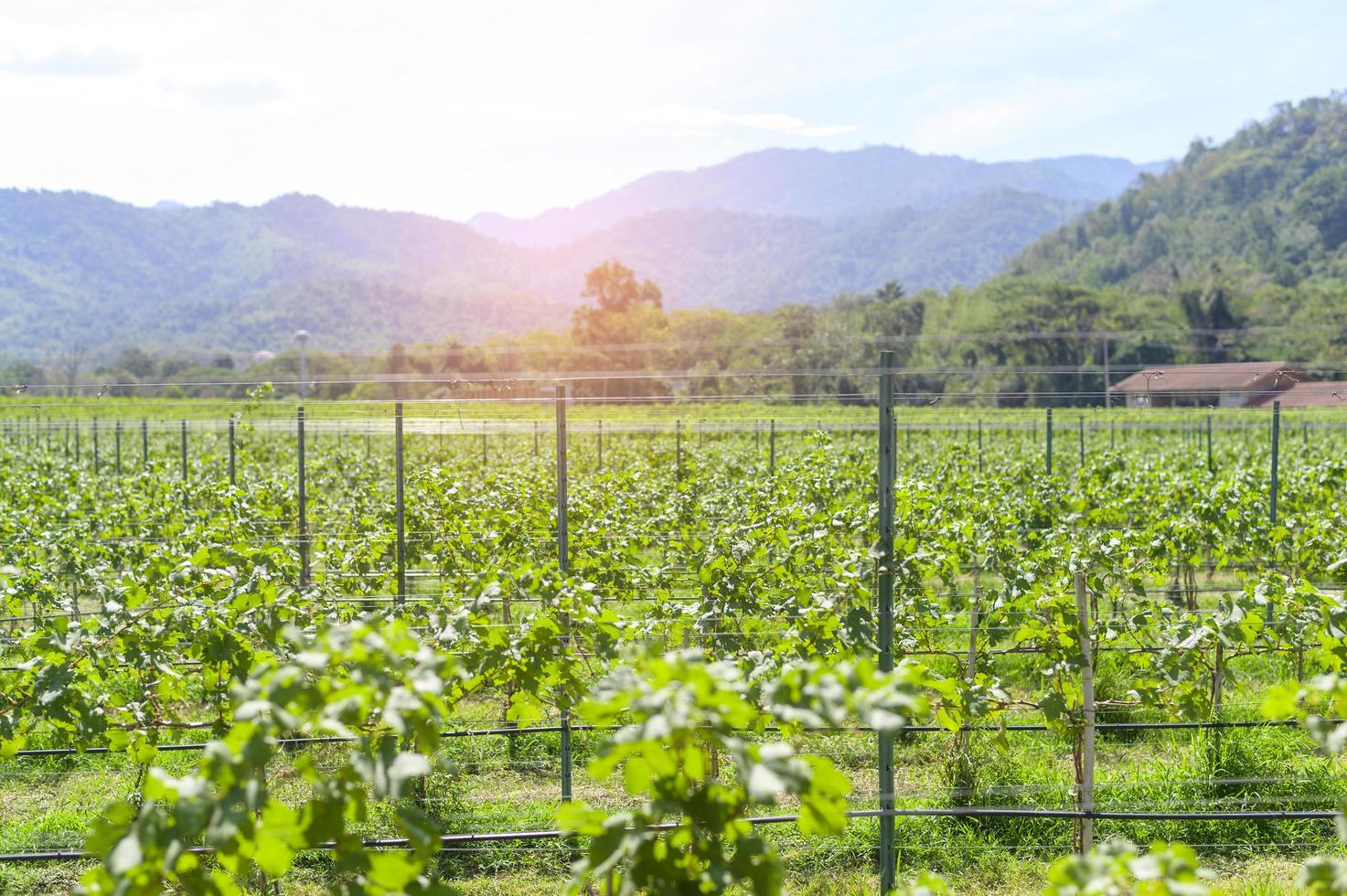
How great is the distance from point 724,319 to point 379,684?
66.7 meters

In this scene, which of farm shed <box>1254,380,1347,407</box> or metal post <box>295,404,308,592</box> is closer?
farm shed <box>1254,380,1347,407</box>

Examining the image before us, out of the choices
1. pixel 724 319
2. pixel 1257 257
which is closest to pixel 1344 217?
pixel 1257 257

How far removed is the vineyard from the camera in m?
2.01

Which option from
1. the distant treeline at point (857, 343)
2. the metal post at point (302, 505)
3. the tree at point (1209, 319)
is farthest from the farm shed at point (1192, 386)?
the tree at point (1209, 319)

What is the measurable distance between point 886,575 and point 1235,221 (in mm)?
101315

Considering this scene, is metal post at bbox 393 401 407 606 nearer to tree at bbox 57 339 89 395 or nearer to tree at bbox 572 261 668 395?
tree at bbox 57 339 89 395

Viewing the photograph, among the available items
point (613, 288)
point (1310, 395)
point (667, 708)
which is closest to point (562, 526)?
point (667, 708)

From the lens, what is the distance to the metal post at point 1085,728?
4711 mm

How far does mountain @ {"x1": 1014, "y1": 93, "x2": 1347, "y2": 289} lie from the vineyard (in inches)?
2442

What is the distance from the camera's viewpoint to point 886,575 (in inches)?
173

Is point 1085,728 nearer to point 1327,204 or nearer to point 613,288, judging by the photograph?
point 613,288

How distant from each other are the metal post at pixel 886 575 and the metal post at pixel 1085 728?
0.96 meters

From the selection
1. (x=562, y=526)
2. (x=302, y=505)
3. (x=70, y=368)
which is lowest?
(x=302, y=505)

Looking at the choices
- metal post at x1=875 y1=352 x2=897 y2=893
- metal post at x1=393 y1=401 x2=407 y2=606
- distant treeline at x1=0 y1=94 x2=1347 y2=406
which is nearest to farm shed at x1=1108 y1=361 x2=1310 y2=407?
metal post at x1=875 y1=352 x2=897 y2=893
